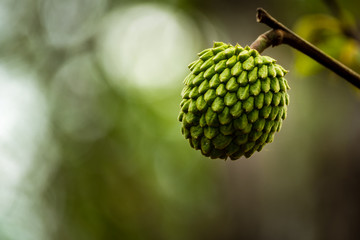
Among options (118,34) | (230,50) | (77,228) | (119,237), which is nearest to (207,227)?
(119,237)

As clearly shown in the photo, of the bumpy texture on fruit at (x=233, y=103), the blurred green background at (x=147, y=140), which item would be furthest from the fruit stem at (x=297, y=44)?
the blurred green background at (x=147, y=140)

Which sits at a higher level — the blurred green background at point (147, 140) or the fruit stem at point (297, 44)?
the blurred green background at point (147, 140)

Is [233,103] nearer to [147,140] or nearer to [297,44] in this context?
[297,44]

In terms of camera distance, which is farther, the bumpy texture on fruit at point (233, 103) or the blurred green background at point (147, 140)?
the blurred green background at point (147, 140)

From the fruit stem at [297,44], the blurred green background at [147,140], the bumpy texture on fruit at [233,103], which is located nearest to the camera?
the fruit stem at [297,44]

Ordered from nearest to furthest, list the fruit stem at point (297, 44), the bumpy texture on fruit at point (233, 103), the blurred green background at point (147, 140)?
the fruit stem at point (297, 44) < the bumpy texture on fruit at point (233, 103) < the blurred green background at point (147, 140)

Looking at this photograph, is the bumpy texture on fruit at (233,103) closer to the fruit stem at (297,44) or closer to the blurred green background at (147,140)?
the fruit stem at (297,44)
